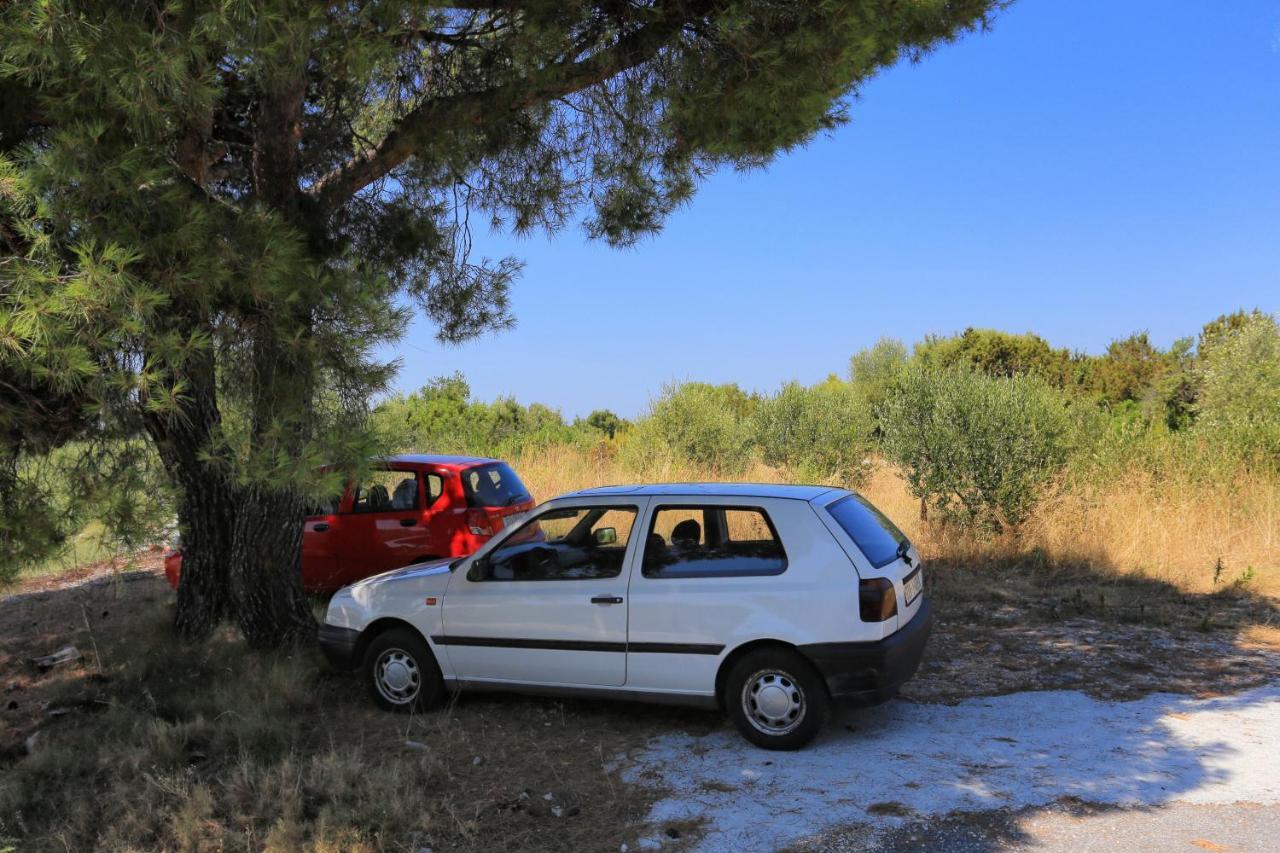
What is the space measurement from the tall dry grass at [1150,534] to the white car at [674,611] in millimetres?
5959

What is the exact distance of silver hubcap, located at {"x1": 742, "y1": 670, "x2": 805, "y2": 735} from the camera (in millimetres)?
4984

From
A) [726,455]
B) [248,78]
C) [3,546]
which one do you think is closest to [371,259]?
[248,78]

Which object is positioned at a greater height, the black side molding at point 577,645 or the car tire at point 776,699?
the black side molding at point 577,645

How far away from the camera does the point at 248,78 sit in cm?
517

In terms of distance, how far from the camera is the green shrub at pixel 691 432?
18850mm

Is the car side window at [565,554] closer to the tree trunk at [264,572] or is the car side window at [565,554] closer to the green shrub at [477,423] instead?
the tree trunk at [264,572]

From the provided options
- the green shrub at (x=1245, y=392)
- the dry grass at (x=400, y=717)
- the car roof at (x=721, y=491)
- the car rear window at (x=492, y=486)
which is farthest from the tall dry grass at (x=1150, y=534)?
the car roof at (x=721, y=491)

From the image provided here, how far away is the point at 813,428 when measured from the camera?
73.0 ft

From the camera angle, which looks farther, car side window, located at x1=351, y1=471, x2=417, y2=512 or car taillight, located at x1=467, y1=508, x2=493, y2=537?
car side window, located at x1=351, y1=471, x2=417, y2=512

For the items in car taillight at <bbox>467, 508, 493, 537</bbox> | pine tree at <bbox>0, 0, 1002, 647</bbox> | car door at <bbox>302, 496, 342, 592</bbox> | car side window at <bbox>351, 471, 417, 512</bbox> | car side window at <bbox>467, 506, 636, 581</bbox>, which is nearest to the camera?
pine tree at <bbox>0, 0, 1002, 647</bbox>

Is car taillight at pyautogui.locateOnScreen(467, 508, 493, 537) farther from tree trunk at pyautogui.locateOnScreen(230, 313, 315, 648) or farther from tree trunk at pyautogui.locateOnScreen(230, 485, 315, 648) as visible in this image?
tree trunk at pyautogui.locateOnScreen(230, 485, 315, 648)

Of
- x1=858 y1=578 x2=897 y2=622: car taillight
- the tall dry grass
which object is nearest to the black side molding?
x1=858 y1=578 x2=897 y2=622: car taillight

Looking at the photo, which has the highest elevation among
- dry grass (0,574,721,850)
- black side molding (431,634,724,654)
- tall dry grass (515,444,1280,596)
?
tall dry grass (515,444,1280,596)

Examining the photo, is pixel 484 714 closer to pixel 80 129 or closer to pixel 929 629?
pixel 929 629
